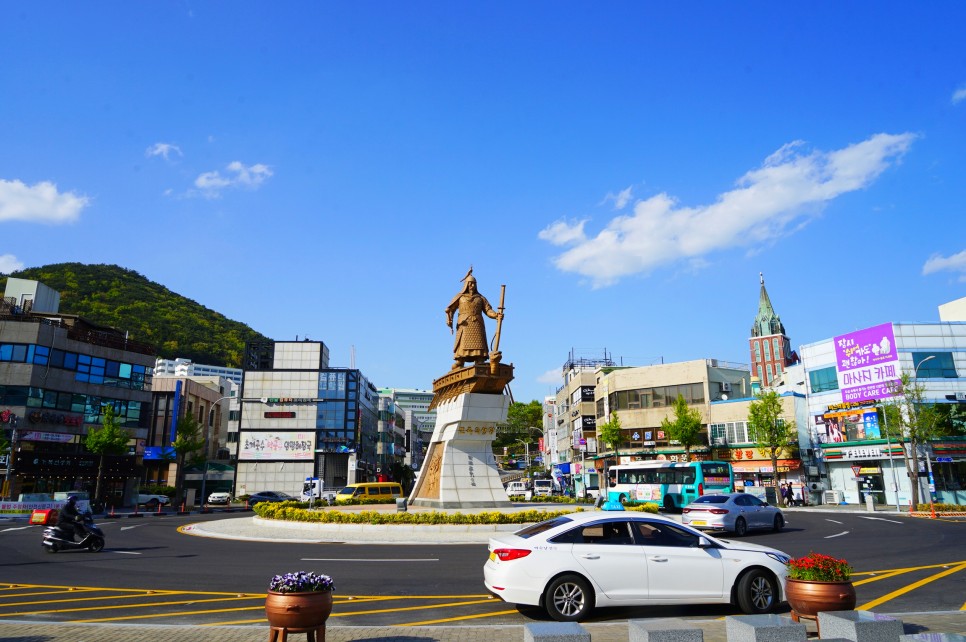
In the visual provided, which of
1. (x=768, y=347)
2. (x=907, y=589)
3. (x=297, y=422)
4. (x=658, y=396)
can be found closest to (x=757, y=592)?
(x=907, y=589)

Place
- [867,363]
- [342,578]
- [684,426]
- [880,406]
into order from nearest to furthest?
[342,578] → [880,406] → [867,363] → [684,426]

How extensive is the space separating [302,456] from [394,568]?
56.6m

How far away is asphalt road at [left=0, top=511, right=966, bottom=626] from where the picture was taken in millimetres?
9930

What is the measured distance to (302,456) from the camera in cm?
6825

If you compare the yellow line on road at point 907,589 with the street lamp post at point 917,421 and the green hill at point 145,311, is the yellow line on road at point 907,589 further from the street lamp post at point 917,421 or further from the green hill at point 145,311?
the green hill at point 145,311

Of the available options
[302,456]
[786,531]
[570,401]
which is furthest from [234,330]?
[786,531]

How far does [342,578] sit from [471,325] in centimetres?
1577

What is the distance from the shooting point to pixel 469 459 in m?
27.1

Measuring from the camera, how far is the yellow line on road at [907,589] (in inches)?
401

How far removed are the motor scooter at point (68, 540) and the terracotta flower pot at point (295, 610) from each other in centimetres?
1594

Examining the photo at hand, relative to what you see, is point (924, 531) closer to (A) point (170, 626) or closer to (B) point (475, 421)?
(B) point (475, 421)

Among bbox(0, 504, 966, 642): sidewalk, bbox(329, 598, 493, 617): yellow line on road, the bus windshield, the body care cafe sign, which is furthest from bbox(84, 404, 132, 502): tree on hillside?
the body care cafe sign

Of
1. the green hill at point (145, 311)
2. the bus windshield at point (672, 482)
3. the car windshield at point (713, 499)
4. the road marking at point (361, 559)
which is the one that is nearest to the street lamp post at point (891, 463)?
the bus windshield at point (672, 482)

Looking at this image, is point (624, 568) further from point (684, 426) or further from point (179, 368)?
point (179, 368)
